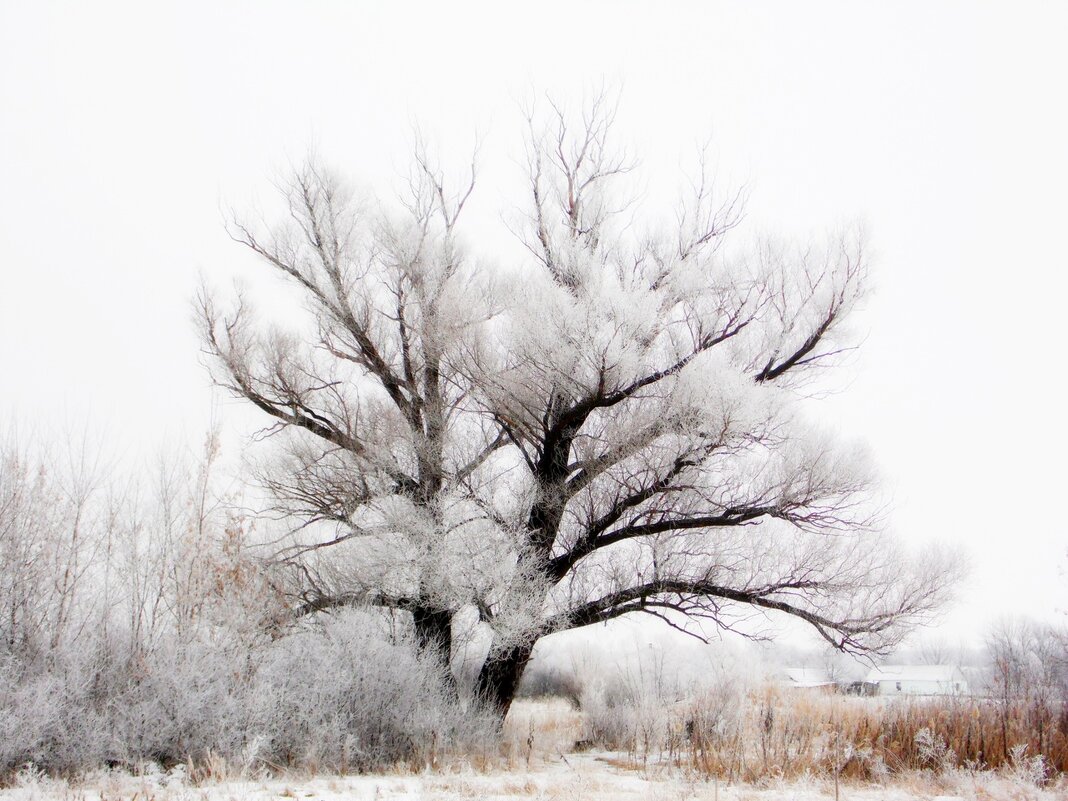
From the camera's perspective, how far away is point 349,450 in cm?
1137

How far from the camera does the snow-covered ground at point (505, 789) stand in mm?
5734

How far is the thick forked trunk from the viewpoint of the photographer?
10219 mm

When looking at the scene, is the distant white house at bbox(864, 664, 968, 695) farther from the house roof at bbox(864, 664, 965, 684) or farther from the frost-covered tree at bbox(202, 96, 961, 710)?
the frost-covered tree at bbox(202, 96, 961, 710)

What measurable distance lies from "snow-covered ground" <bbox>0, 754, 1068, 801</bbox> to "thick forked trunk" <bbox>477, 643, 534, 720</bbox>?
90.2 inches

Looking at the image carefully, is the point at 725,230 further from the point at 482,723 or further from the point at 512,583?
the point at 482,723

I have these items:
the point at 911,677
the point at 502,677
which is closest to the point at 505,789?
the point at 502,677

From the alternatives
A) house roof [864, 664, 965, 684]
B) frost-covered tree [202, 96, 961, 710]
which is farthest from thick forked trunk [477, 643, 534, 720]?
house roof [864, 664, 965, 684]

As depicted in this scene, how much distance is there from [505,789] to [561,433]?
502 cm

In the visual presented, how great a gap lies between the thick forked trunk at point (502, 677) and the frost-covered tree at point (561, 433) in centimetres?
3

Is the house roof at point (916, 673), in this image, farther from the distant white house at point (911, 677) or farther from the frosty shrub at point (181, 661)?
the frosty shrub at point (181, 661)

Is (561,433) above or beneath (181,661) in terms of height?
above

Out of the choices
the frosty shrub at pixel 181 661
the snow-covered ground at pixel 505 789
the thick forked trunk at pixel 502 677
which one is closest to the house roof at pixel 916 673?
the thick forked trunk at pixel 502 677

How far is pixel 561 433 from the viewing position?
10539 mm

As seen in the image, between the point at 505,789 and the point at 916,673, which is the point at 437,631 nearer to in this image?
the point at 505,789
